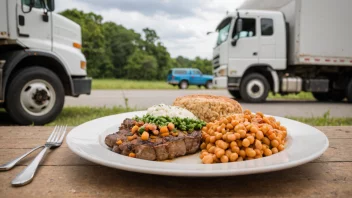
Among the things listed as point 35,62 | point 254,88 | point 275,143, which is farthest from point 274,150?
point 254,88

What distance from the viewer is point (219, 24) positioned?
377 inches

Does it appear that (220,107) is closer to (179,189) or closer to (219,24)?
(179,189)

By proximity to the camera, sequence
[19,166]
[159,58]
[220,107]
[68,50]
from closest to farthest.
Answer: [19,166] → [220,107] → [68,50] → [159,58]

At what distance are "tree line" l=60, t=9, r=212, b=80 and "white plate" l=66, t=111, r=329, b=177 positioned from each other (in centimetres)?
4531

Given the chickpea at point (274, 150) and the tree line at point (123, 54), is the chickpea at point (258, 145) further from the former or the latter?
the tree line at point (123, 54)

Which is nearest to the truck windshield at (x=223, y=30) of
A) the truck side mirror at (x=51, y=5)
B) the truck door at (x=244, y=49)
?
the truck door at (x=244, y=49)

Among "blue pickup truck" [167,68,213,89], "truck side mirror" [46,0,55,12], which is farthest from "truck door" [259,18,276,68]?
"blue pickup truck" [167,68,213,89]

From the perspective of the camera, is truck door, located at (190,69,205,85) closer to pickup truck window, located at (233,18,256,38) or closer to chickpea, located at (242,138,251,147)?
pickup truck window, located at (233,18,256,38)

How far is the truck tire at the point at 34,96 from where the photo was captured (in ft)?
13.8

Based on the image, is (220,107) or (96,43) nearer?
(220,107)

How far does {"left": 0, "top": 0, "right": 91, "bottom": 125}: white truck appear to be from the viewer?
407cm

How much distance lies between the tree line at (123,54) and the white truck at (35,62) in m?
41.2

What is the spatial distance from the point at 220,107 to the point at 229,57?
6948 millimetres

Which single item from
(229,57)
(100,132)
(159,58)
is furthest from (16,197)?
(159,58)
